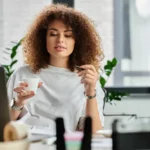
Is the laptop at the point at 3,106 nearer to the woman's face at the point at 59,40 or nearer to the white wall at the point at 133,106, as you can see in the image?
the woman's face at the point at 59,40

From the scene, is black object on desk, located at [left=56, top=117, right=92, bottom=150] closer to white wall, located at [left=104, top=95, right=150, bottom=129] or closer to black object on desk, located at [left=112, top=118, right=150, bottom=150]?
black object on desk, located at [left=112, top=118, right=150, bottom=150]

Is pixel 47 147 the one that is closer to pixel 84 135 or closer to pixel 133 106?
pixel 84 135

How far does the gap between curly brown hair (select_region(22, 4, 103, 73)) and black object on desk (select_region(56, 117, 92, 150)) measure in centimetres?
124

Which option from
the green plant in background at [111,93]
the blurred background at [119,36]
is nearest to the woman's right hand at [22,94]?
the green plant in background at [111,93]

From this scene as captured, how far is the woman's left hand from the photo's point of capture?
196 centimetres

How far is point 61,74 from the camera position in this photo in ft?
6.89

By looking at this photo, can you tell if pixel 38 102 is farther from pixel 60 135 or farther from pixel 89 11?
pixel 89 11

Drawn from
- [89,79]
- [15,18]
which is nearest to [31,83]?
[89,79]

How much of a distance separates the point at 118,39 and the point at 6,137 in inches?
94.6

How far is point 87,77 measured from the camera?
1.96 metres

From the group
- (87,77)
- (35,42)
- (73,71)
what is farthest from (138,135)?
(35,42)

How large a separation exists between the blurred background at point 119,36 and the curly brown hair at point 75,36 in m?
0.96

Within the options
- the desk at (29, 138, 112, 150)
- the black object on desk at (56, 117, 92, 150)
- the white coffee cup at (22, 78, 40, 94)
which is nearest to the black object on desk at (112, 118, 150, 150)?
the black object on desk at (56, 117, 92, 150)

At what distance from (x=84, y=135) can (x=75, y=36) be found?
4.17 feet
